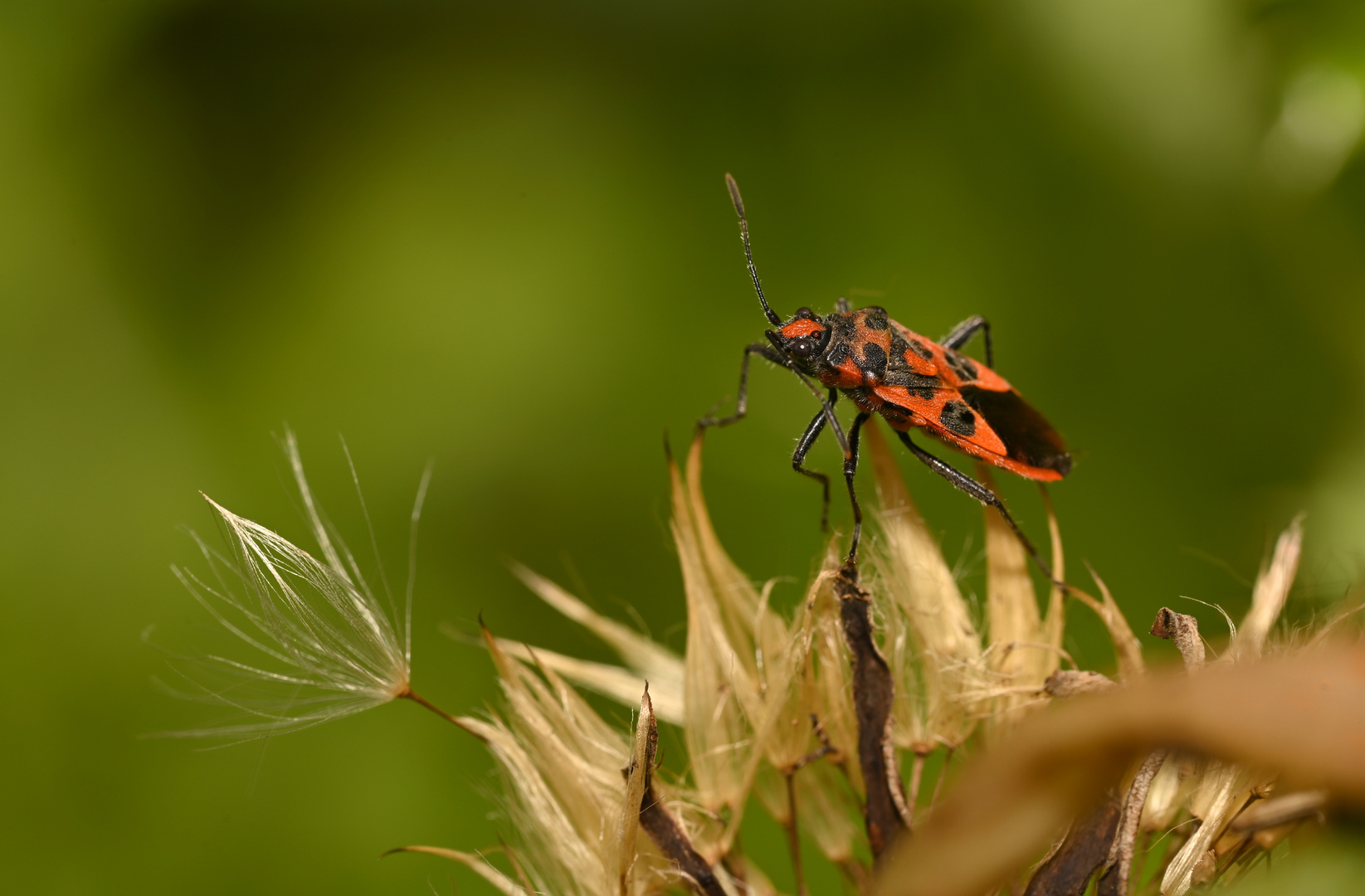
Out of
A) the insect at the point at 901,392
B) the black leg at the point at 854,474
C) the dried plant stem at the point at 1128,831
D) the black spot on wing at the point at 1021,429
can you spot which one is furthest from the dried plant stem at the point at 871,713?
the black spot on wing at the point at 1021,429

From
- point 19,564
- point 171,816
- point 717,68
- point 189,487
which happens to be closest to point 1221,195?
point 717,68

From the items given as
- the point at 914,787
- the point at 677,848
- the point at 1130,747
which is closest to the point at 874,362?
the point at 914,787

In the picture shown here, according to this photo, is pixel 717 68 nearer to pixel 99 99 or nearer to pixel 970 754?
pixel 99 99

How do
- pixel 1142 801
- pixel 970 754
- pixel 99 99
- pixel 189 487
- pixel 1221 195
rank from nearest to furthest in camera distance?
pixel 1142 801, pixel 970 754, pixel 1221 195, pixel 189 487, pixel 99 99

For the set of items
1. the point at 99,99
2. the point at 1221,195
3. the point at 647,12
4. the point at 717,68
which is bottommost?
the point at 1221,195

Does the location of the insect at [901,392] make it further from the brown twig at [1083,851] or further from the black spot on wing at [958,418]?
the brown twig at [1083,851]

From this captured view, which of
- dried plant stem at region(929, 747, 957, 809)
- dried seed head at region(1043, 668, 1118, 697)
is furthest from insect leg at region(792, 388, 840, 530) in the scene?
dried seed head at region(1043, 668, 1118, 697)

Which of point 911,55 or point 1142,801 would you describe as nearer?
point 1142,801
